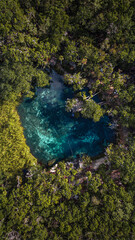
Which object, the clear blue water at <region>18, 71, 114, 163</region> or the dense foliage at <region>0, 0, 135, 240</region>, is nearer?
the dense foliage at <region>0, 0, 135, 240</region>

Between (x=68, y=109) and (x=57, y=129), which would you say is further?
(x=57, y=129)

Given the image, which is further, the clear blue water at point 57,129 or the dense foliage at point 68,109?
the clear blue water at point 57,129

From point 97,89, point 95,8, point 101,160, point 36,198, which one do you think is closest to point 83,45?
point 95,8

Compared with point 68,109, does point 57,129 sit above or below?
below
